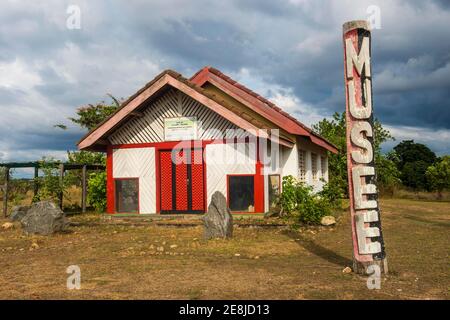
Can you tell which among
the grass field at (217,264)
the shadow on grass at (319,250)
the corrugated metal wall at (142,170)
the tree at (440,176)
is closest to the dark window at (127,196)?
the corrugated metal wall at (142,170)

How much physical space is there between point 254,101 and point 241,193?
377 centimetres

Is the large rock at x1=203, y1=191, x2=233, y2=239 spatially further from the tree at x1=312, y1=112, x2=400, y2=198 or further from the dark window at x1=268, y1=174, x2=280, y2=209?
the tree at x1=312, y1=112, x2=400, y2=198

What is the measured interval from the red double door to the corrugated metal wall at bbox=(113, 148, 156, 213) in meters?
0.34

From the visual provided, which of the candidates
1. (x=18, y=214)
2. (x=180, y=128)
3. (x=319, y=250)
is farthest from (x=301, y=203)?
(x=18, y=214)

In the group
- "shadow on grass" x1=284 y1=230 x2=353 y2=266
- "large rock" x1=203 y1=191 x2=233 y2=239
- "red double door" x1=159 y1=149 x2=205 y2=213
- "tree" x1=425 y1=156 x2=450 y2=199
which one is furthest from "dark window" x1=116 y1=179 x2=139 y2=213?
"tree" x1=425 y1=156 x2=450 y2=199

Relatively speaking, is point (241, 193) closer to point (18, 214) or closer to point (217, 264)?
point (217, 264)

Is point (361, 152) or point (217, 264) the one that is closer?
point (361, 152)

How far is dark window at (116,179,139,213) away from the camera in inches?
634

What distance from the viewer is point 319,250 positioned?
9.37 m

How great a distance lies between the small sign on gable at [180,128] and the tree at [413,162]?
92.8 ft
